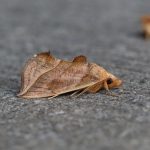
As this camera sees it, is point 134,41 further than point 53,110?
Yes

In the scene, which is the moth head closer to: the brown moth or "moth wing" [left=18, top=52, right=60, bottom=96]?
the brown moth

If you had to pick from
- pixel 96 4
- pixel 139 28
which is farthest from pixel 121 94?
pixel 96 4

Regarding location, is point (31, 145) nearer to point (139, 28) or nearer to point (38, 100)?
point (38, 100)

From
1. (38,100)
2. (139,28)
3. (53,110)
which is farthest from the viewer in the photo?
(139,28)

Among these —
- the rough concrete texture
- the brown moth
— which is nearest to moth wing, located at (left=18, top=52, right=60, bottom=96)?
the brown moth

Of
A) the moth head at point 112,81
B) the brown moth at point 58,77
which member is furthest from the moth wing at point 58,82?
the moth head at point 112,81

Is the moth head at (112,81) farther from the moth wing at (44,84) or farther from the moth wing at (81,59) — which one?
the moth wing at (44,84)

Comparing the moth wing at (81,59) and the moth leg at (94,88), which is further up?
the moth wing at (81,59)

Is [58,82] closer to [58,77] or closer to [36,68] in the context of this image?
[58,77]
